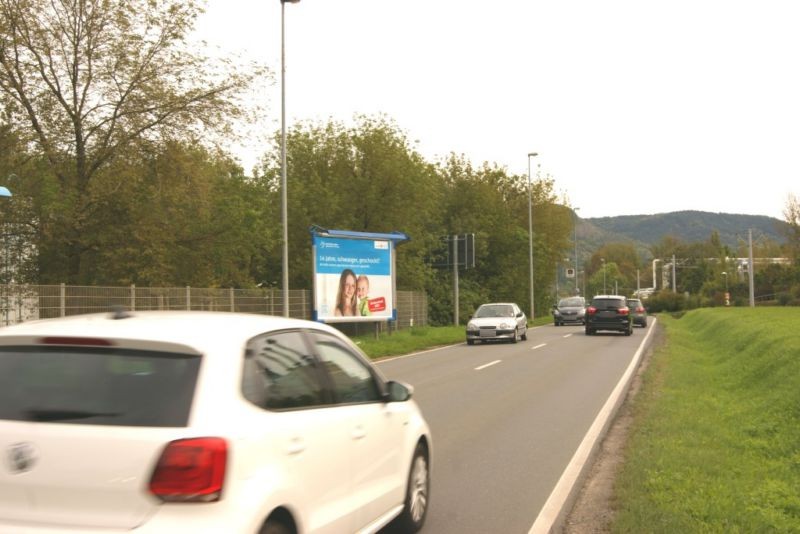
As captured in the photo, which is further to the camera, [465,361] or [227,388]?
[465,361]

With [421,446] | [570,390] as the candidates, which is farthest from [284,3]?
[421,446]

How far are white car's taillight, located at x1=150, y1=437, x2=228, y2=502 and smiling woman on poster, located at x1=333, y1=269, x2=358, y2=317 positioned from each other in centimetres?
2660

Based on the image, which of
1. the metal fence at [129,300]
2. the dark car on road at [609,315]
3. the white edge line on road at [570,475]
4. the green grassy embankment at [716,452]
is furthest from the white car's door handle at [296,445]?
the dark car on road at [609,315]

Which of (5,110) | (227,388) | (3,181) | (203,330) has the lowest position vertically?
(227,388)

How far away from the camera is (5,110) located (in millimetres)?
23000

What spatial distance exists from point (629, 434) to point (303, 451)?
22.5 ft

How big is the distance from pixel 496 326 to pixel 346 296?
5711mm

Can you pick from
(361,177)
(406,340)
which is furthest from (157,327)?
(361,177)

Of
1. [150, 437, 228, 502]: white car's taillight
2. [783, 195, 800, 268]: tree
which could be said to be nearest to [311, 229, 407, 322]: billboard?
[150, 437, 228, 502]: white car's taillight

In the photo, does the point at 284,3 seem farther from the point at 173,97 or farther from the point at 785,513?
the point at 785,513

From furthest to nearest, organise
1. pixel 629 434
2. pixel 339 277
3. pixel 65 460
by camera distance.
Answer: pixel 339 277 < pixel 629 434 < pixel 65 460

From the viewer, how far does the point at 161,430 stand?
3.52 metres

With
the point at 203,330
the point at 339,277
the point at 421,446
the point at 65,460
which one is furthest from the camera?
the point at 339,277

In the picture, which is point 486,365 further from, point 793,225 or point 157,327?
point 793,225
